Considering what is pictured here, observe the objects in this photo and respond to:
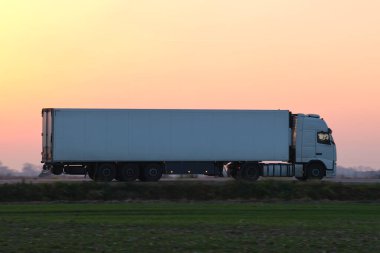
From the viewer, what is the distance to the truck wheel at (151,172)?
154 feet

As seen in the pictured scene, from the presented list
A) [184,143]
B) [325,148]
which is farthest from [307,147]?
[184,143]

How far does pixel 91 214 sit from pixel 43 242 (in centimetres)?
1134

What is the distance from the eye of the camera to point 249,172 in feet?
160

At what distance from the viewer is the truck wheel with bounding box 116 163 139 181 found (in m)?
46.7

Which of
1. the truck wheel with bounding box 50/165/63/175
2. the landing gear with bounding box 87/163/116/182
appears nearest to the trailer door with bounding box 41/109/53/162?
the truck wheel with bounding box 50/165/63/175

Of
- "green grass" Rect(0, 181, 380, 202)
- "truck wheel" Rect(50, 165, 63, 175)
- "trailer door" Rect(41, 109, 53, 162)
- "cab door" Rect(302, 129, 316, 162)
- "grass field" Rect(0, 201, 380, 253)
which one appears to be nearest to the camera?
"grass field" Rect(0, 201, 380, 253)

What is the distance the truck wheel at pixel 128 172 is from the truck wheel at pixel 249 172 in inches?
241

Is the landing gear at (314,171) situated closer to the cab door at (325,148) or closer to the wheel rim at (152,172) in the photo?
the cab door at (325,148)

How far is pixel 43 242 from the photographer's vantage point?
20156mm

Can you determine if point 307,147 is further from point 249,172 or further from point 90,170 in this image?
point 90,170

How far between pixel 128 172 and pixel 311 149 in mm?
10965

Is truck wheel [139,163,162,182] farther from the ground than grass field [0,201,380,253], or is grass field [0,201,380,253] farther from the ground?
truck wheel [139,163,162,182]

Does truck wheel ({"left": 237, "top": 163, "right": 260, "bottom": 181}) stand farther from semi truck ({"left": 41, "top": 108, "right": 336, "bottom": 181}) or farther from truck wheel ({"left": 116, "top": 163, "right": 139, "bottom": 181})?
truck wheel ({"left": 116, "top": 163, "right": 139, "bottom": 181})

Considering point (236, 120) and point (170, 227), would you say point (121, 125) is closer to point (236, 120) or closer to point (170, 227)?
point (236, 120)
